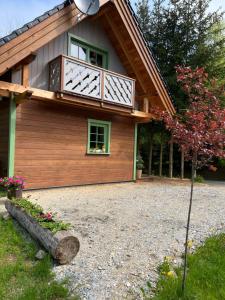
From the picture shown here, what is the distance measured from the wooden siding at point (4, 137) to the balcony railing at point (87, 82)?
4.42 ft

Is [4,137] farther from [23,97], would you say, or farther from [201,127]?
[201,127]

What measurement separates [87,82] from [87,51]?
168 centimetres

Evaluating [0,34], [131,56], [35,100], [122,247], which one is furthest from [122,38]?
[0,34]

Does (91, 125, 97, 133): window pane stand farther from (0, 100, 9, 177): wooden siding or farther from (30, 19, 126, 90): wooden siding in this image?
(0, 100, 9, 177): wooden siding

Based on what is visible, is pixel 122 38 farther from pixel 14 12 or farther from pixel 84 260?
pixel 14 12

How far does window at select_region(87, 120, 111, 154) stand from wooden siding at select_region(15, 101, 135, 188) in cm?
16

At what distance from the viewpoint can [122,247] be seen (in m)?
3.66

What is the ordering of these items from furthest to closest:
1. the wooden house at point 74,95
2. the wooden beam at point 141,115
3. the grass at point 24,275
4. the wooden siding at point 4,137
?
the wooden beam at point 141,115 < the wooden siding at point 4,137 < the wooden house at point 74,95 < the grass at point 24,275

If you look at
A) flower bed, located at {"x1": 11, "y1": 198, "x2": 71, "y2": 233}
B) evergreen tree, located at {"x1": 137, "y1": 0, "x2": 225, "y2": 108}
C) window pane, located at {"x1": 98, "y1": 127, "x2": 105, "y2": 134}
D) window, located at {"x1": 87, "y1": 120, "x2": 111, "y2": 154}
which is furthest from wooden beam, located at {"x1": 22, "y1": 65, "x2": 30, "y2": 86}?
evergreen tree, located at {"x1": 137, "y1": 0, "x2": 225, "y2": 108}

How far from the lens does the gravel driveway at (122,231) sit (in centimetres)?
289

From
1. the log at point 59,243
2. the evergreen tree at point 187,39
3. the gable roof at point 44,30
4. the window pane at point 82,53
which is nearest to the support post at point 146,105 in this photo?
the gable roof at point 44,30

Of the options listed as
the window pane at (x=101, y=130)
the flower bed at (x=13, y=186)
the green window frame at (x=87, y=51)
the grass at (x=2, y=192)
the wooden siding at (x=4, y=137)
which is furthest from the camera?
the window pane at (x=101, y=130)

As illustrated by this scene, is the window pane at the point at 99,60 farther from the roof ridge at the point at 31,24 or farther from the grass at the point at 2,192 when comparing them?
the grass at the point at 2,192

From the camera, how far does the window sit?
355 inches
